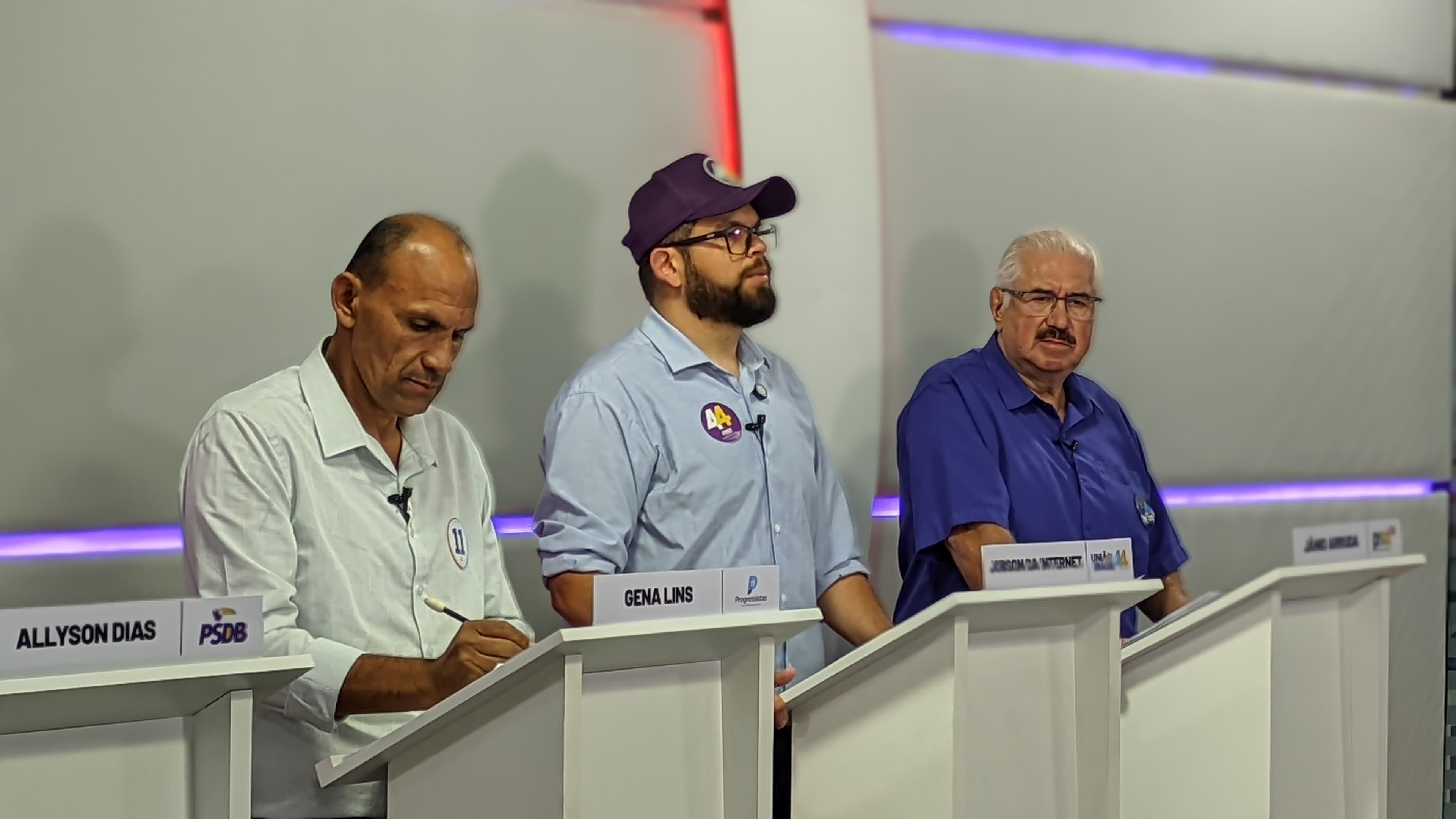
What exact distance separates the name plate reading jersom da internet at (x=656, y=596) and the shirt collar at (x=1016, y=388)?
1189mm

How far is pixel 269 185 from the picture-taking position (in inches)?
106

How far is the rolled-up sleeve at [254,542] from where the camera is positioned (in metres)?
1.84

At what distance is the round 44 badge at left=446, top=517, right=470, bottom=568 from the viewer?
2086mm

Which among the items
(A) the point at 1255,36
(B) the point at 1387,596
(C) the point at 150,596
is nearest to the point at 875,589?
(B) the point at 1387,596

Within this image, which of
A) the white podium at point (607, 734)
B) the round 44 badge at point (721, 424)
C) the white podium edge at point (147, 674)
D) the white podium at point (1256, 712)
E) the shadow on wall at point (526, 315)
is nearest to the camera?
the white podium edge at point (147, 674)

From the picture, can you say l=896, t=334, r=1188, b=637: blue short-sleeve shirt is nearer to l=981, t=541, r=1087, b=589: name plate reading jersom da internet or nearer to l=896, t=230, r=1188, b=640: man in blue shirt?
l=896, t=230, r=1188, b=640: man in blue shirt

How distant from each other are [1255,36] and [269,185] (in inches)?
104

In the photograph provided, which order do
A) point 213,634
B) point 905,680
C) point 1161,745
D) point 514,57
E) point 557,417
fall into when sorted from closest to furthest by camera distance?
point 213,634
point 905,680
point 1161,745
point 557,417
point 514,57

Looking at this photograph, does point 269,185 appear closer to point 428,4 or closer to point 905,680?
point 428,4

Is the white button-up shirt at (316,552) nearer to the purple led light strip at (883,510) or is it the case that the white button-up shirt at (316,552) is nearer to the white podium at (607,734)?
the white podium at (607,734)

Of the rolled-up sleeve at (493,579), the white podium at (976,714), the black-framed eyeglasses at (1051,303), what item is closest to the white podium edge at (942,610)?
the white podium at (976,714)

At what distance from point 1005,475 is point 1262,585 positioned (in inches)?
23.3

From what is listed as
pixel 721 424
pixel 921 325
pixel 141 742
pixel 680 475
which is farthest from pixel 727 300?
pixel 141 742

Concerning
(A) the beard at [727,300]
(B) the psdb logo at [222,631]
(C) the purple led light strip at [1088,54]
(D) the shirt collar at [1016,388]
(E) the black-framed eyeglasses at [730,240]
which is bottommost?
(B) the psdb logo at [222,631]
